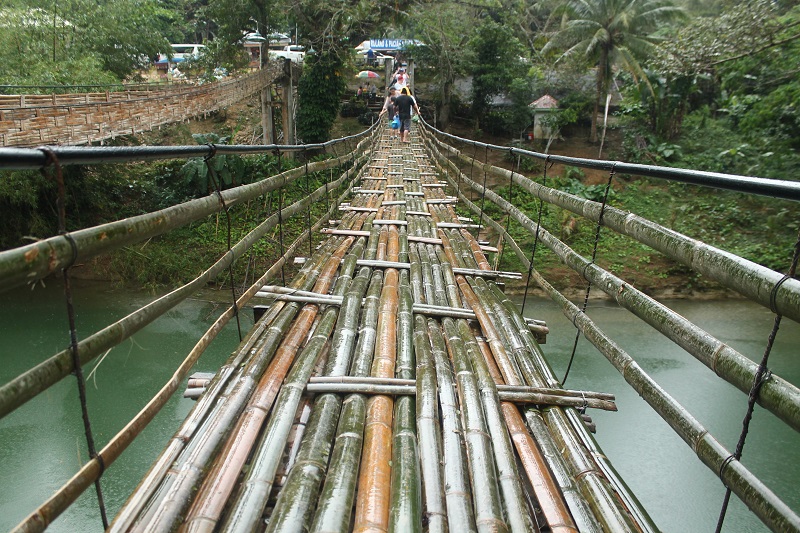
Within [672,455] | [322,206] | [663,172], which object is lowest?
[672,455]

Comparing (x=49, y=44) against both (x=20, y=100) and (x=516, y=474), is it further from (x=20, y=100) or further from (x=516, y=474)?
(x=516, y=474)

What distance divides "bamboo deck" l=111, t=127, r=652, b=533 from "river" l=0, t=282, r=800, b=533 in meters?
1.90

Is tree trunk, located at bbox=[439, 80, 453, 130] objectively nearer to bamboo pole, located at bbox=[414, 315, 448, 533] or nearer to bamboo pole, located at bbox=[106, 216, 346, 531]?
bamboo pole, located at bbox=[106, 216, 346, 531]

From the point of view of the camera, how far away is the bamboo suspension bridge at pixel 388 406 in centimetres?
87

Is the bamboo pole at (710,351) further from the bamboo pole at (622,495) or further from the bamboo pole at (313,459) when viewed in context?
the bamboo pole at (313,459)

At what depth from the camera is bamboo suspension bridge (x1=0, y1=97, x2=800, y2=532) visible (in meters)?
0.87

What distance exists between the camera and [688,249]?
1.13m

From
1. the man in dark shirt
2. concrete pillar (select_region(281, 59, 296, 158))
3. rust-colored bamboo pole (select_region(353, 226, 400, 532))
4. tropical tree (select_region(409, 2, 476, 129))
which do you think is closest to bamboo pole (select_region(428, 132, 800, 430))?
rust-colored bamboo pole (select_region(353, 226, 400, 532))

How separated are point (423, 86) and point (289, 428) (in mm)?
16411

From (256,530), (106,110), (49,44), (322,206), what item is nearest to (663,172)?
(256,530)

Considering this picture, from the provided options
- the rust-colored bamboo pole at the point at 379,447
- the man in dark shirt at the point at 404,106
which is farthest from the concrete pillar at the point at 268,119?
the rust-colored bamboo pole at the point at 379,447

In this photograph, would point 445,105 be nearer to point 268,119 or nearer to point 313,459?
point 268,119

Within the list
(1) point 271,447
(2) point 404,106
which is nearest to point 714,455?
(1) point 271,447

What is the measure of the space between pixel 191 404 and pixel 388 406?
13.1 feet
